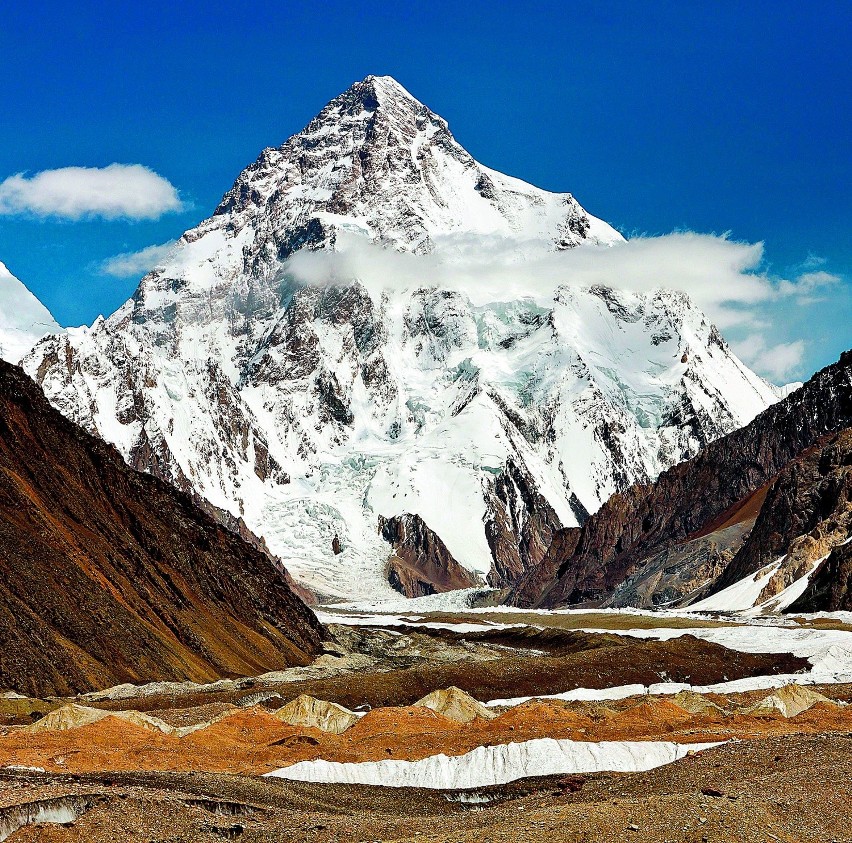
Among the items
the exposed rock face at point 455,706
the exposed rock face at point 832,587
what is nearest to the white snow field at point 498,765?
the exposed rock face at point 455,706

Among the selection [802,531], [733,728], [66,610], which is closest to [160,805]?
[733,728]

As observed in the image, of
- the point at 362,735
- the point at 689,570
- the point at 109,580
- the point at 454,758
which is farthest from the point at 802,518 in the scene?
the point at 454,758

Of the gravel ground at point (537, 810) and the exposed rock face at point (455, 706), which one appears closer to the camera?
the gravel ground at point (537, 810)

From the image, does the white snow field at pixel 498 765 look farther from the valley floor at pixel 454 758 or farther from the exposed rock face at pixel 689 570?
the exposed rock face at pixel 689 570

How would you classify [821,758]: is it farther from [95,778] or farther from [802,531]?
[802,531]

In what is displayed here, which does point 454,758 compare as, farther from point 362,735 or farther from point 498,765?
point 362,735

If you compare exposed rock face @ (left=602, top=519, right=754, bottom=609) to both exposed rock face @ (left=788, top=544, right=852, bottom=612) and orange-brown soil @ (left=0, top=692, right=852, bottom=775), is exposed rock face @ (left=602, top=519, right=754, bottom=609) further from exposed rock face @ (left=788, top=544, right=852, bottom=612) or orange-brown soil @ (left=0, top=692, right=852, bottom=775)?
orange-brown soil @ (left=0, top=692, right=852, bottom=775)
